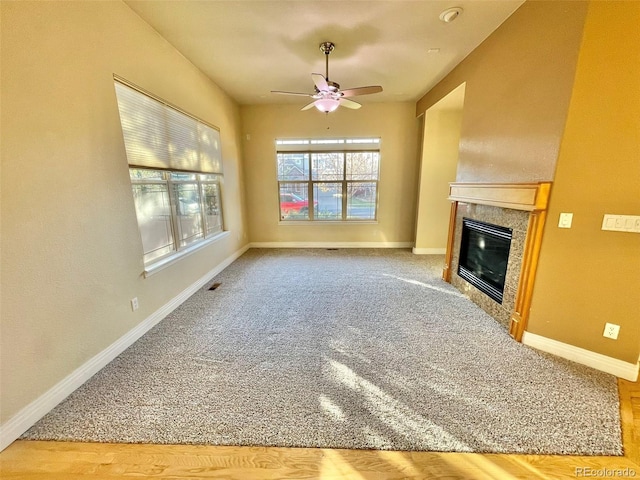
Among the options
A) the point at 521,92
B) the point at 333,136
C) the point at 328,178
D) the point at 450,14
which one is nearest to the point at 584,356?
the point at 521,92

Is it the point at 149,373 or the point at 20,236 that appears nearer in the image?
the point at 20,236

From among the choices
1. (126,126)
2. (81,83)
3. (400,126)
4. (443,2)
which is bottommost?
(126,126)

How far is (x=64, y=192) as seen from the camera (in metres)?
1.69

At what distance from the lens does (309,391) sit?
1736 millimetres

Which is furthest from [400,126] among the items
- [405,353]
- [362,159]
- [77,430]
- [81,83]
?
[77,430]

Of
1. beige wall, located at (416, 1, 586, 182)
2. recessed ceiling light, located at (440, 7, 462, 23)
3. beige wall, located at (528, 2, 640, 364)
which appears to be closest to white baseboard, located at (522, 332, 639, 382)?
beige wall, located at (528, 2, 640, 364)

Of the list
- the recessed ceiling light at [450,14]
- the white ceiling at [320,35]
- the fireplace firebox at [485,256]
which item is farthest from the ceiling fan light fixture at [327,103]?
the fireplace firebox at [485,256]

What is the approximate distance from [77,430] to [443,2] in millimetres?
4089

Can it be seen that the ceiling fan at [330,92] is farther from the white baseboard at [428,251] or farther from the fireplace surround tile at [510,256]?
the white baseboard at [428,251]

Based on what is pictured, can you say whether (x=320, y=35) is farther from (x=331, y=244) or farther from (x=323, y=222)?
(x=331, y=244)

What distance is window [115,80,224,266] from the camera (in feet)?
7.86

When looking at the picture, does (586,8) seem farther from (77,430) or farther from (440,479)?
(77,430)

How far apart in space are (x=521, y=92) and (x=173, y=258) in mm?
3919

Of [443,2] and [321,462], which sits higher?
[443,2]
